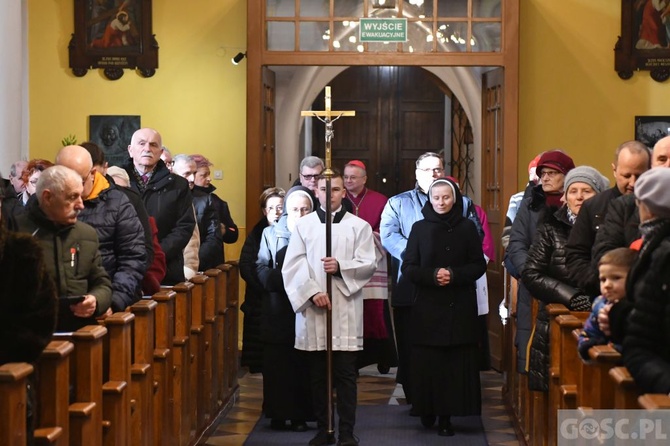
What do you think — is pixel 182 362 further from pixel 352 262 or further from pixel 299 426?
pixel 299 426

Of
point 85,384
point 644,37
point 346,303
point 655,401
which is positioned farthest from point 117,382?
point 644,37

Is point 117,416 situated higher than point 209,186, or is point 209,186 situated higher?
point 209,186

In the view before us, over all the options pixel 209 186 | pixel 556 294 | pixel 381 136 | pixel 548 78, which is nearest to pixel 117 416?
pixel 556 294

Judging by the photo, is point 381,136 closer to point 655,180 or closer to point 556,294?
point 556,294

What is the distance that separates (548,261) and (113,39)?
20.9 ft

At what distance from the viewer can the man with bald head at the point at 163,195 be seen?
7328 mm

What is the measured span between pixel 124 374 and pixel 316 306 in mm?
2195

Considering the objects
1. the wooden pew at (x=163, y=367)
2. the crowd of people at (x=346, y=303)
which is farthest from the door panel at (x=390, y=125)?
the wooden pew at (x=163, y=367)

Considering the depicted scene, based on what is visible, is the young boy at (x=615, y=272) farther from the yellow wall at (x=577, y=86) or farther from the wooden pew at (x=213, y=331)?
the yellow wall at (x=577, y=86)

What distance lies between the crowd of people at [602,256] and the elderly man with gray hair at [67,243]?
214 centimetres

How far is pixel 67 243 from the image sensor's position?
5.14 metres

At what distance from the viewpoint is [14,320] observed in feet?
12.5

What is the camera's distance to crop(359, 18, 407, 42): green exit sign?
10.5m

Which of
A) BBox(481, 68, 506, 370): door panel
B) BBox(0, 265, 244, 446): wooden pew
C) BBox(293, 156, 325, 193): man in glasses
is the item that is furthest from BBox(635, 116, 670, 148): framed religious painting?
BBox(0, 265, 244, 446): wooden pew
